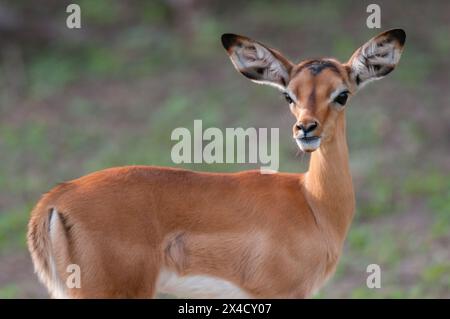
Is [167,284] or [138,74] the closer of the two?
[167,284]

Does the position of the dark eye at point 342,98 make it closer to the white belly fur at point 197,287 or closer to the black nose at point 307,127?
the black nose at point 307,127

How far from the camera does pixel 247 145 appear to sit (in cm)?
1248

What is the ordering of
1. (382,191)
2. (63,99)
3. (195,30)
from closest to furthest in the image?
1. (382,191)
2. (63,99)
3. (195,30)

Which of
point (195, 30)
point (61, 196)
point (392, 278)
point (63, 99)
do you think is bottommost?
point (392, 278)

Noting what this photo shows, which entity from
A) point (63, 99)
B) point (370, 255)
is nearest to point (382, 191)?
point (370, 255)

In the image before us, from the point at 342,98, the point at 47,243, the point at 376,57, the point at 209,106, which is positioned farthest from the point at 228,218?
the point at 209,106

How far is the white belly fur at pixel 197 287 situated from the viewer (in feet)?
20.3

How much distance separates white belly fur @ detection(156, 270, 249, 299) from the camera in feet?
20.3

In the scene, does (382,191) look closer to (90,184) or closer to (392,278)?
(392,278)

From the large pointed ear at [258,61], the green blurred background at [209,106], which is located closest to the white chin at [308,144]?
the large pointed ear at [258,61]

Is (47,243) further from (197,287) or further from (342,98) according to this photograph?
(342,98)

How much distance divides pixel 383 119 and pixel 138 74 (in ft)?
12.7

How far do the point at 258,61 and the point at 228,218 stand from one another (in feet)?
3.76

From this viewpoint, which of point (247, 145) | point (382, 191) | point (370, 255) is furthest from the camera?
point (247, 145)
